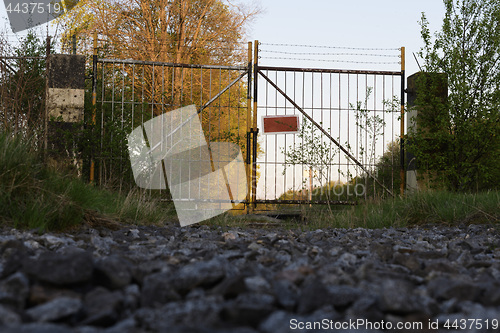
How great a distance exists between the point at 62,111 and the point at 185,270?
17.9 ft

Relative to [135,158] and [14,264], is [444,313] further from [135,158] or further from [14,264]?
[135,158]

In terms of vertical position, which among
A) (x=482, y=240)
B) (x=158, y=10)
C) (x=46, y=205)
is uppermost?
(x=158, y=10)

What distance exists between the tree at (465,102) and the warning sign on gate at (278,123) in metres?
1.88

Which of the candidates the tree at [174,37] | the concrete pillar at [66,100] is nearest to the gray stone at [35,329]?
the concrete pillar at [66,100]

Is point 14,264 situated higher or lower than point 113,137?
lower

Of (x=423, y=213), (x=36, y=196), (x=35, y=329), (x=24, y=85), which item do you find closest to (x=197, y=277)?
(x=35, y=329)

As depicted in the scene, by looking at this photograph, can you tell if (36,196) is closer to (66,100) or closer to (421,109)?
(66,100)

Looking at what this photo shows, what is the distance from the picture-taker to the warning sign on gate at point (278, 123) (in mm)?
7121

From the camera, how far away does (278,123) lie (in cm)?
715

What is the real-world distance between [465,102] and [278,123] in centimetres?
278

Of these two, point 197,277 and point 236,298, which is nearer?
point 236,298

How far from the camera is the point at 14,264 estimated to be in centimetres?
149

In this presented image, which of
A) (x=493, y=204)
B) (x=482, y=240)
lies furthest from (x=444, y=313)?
(x=493, y=204)

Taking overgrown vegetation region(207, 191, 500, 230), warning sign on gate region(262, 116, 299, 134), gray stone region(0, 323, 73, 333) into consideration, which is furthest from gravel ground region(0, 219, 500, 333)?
warning sign on gate region(262, 116, 299, 134)
